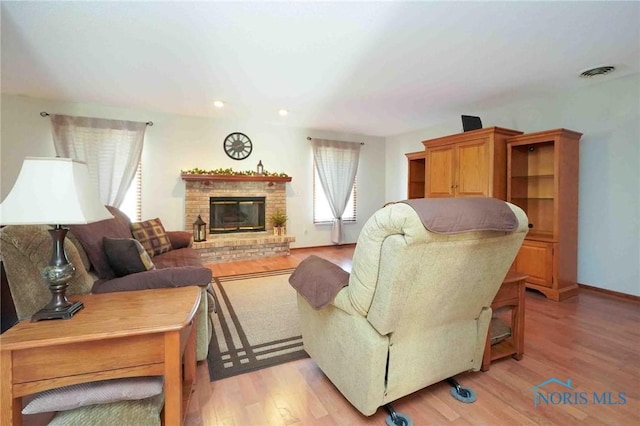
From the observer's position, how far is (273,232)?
5.30 meters

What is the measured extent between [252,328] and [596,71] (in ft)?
13.7

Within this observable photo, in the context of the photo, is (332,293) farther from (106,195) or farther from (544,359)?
(106,195)

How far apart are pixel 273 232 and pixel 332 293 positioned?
401cm

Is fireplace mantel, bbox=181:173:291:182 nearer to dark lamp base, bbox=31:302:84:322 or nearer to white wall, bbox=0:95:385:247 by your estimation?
white wall, bbox=0:95:385:247

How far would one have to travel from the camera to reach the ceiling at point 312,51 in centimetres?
204

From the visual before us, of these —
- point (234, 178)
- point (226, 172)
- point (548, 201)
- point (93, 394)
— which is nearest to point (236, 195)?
point (234, 178)

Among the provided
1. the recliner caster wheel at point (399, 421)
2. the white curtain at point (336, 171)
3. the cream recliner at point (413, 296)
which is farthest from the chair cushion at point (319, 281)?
the white curtain at point (336, 171)

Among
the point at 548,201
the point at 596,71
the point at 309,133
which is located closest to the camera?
the point at 596,71

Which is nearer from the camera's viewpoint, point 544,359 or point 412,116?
point 544,359

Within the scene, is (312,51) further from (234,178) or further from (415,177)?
(415,177)

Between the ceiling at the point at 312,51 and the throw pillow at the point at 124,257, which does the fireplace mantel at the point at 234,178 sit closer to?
the ceiling at the point at 312,51

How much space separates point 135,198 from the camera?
179 inches

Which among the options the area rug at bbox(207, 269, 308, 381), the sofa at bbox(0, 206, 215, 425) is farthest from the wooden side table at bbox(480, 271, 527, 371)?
the sofa at bbox(0, 206, 215, 425)

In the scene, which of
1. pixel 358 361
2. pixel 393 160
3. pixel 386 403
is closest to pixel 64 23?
pixel 358 361
